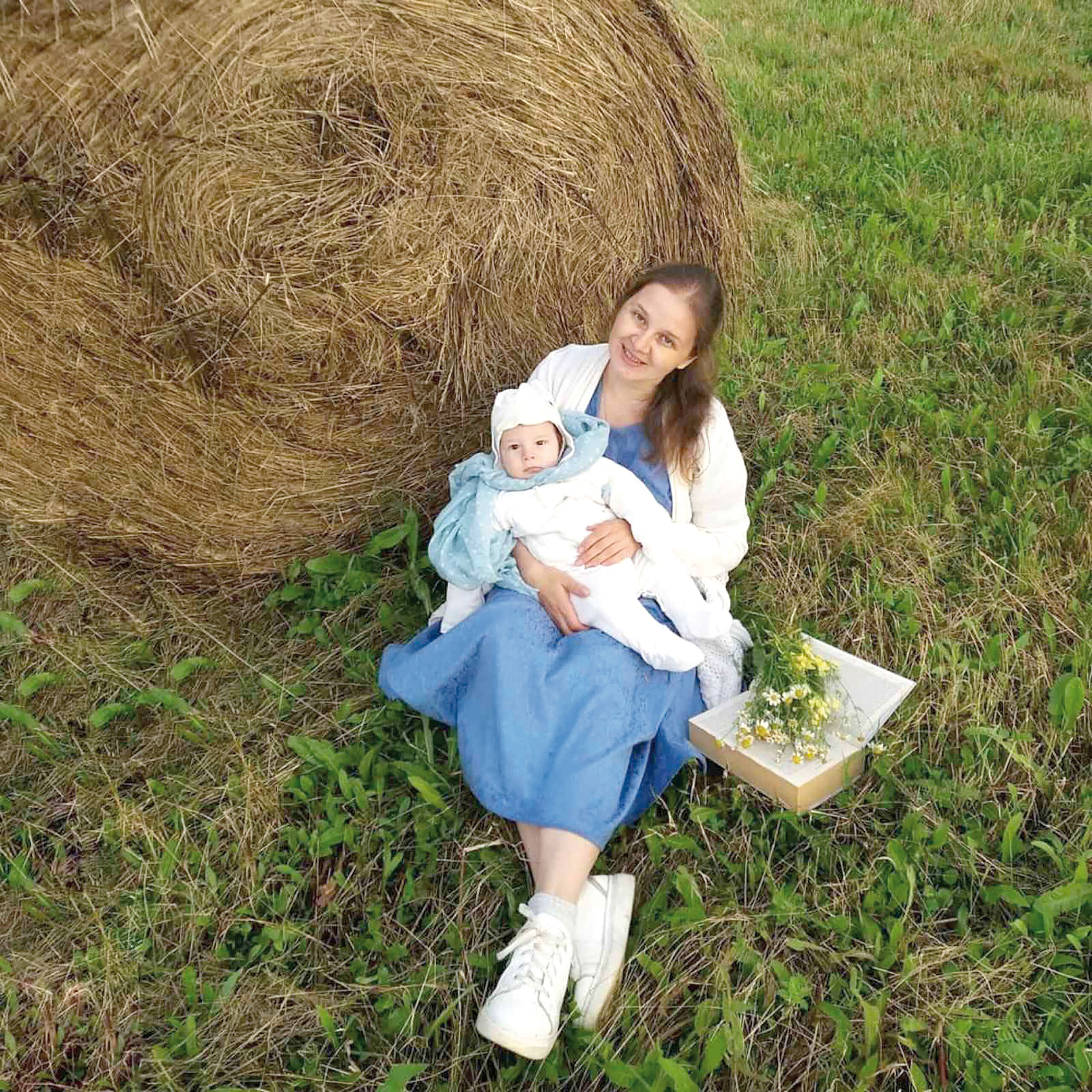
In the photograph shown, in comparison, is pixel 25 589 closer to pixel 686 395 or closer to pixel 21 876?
pixel 21 876

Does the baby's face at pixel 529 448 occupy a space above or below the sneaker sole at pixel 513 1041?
above

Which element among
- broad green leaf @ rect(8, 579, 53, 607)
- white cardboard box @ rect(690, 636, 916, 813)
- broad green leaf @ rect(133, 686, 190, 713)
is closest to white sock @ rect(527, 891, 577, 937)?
white cardboard box @ rect(690, 636, 916, 813)

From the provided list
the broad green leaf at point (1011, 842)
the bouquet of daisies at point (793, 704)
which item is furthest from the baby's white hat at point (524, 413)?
the broad green leaf at point (1011, 842)

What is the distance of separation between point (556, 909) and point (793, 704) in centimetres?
67

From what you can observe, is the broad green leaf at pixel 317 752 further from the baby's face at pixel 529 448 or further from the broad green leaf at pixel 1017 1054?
the broad green leaf at pixel 1017 1054

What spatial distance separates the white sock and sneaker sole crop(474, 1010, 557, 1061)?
0.23 m

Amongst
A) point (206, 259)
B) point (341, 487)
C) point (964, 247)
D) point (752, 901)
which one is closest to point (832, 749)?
point (752, 901)

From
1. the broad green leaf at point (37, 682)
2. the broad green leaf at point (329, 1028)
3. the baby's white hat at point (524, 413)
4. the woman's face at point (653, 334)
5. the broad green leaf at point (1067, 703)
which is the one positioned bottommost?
the broad green leaf at point (37, 682)

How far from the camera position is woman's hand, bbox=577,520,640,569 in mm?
2479

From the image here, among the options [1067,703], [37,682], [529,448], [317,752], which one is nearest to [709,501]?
[529,448]

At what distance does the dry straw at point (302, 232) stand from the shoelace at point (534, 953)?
1475 millimetres

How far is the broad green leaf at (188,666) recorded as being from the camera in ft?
8.84

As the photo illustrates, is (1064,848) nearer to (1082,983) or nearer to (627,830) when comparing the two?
(1082,983)

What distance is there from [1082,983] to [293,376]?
7.36ft
